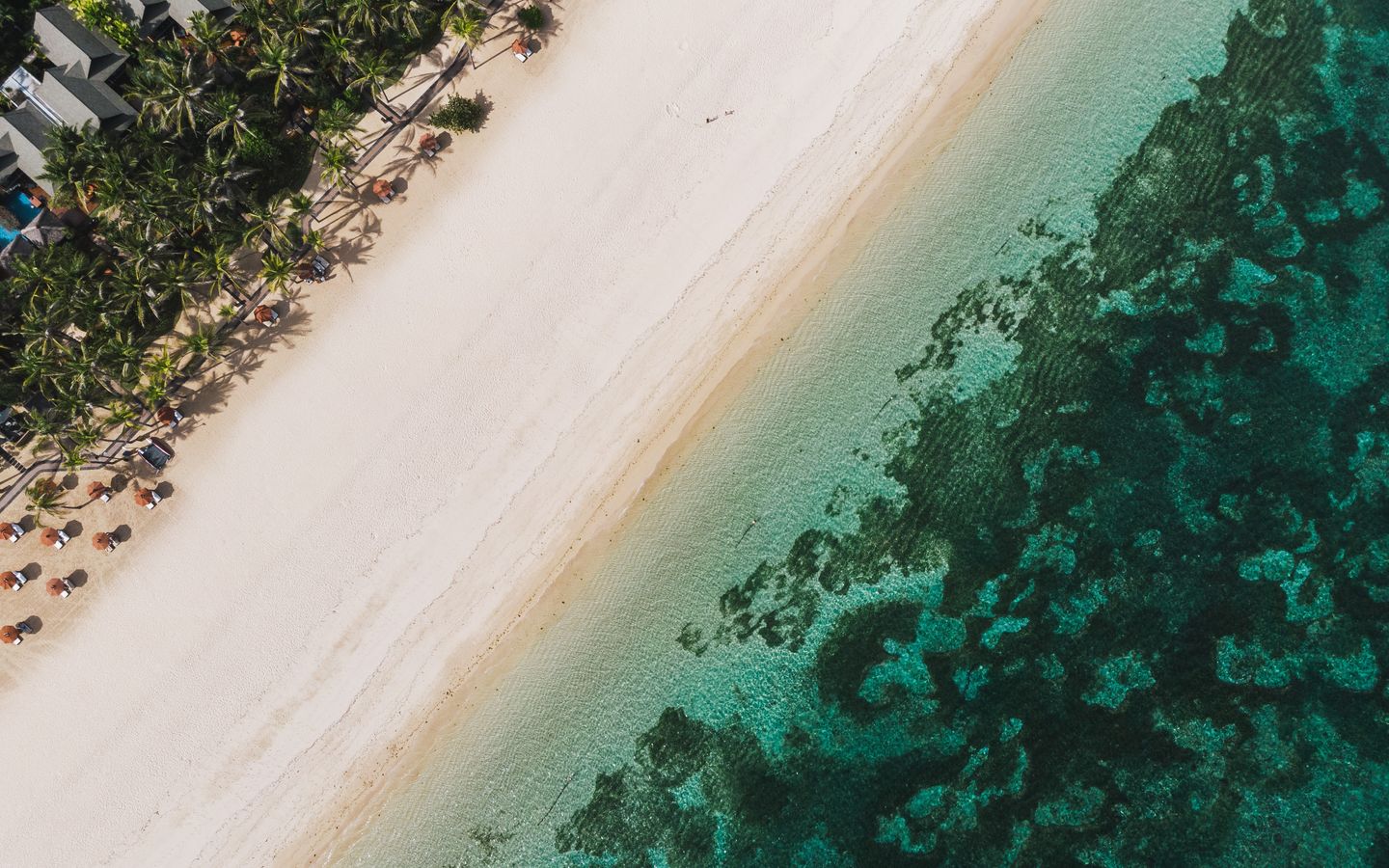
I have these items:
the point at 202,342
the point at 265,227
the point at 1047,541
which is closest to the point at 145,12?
the point at 265,227

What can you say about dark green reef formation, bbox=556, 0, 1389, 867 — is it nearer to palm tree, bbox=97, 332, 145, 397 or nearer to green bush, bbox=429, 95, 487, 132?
green bush, bbox=429, 95, 487, 132

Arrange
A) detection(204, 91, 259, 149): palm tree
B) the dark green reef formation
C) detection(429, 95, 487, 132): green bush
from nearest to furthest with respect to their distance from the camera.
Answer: detection(204, 91, 259, 149): palm tree < detection(429, 95, 487, 132): green bush < the dark green reef formation

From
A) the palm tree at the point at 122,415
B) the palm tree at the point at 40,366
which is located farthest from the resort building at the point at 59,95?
the palm tree at the point at 122,415

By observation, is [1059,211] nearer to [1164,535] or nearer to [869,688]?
[1164,535]

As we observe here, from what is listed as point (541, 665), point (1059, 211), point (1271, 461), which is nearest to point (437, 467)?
point (541, 665)

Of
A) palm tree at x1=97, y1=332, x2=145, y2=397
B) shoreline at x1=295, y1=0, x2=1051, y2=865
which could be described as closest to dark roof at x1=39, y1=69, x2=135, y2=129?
palm tree at x1=97, y1=332, x2=145, y2=397
